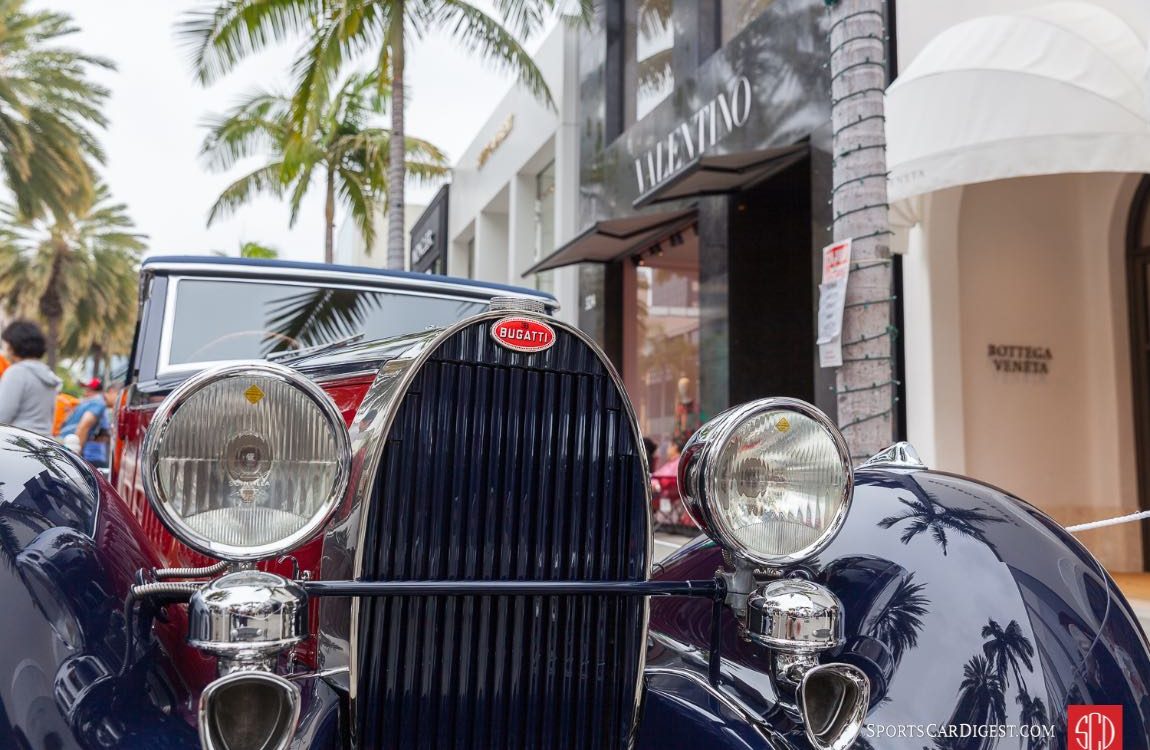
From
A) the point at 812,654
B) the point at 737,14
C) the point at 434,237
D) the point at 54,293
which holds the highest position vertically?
the point at 434,237

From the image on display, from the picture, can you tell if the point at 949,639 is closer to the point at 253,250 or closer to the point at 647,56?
the point at 647,56

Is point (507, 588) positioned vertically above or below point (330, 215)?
below

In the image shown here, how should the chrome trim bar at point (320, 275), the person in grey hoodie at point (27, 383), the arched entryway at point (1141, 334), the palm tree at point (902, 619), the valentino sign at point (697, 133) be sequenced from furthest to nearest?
the valentino sign at point (697, 133) < the arched entryway at point (1141, 334) < the person in grey hoodie at point (27, 383) < the chrome trim bar at point (320, 275) < the palm tree at point (902, 619)

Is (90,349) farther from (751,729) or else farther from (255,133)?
(751,729)

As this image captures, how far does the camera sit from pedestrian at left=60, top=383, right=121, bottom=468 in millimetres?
7531

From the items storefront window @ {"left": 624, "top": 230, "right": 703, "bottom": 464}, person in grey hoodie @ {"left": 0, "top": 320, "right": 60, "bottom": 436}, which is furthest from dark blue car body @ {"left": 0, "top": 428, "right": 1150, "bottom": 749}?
storefront window @ {"left": 624, "top": 230, "right": 703, "bottom": 464}

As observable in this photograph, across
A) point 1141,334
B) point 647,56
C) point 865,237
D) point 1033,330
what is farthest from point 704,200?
point 865,237

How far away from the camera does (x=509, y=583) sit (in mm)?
1447

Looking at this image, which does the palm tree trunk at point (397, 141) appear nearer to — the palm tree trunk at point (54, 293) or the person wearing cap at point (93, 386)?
the person wearing cap at point (93, 386)

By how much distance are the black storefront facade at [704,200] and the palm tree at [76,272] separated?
16.7m

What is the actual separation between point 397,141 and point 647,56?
3.27 metres

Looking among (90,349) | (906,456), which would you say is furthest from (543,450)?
(90,349)

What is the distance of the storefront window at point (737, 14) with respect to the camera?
9.26 meters

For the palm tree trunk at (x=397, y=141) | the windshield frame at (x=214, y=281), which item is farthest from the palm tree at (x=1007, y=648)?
the palm tree trunk at (x=397, y=141)
